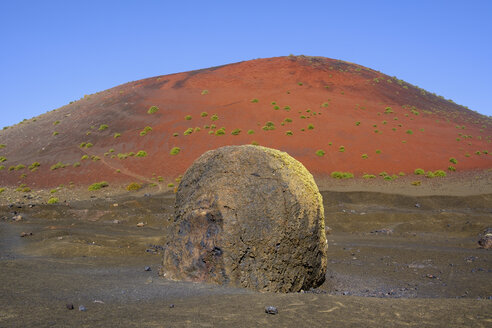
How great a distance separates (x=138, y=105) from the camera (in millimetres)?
49219

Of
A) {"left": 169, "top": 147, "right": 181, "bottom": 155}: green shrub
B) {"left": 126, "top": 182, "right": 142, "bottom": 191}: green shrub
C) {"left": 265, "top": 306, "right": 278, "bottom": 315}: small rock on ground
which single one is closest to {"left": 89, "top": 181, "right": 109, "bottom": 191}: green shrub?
{"left": 126, "top": 182, "right": 142, "bottom": 191}: green shrub

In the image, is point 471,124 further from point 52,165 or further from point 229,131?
point 52,165

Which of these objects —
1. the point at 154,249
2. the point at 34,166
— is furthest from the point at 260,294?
the point at 34,166

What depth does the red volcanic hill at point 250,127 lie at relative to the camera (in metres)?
35.3

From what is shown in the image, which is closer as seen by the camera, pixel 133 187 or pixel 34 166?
pixel 133 187

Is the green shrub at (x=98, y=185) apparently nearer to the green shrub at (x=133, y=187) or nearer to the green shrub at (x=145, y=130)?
the green shrub at (x=133, y=187)

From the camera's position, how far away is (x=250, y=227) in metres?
7.05

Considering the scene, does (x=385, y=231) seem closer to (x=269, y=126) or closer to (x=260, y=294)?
(x=260, y=294)

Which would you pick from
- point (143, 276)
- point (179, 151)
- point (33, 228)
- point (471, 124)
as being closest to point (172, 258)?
point (143, 276)

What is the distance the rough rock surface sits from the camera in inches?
275

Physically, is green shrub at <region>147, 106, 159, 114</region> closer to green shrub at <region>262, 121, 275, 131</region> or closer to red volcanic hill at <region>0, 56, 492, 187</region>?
red volcanic hill at <region>0, 56, 492, 187</region>

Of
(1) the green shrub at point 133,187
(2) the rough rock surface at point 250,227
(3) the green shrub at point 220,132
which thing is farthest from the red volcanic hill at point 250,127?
(2) the rough rock surface at point 250,227

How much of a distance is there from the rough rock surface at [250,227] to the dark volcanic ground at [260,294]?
1.43 feet

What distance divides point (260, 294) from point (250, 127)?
35431 mm
